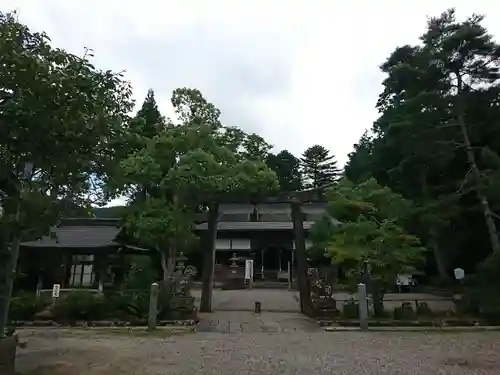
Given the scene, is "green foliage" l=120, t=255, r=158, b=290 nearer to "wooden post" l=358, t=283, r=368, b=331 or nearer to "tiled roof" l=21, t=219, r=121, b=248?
"tiled roof" l=21, t=219, r=121, b=248

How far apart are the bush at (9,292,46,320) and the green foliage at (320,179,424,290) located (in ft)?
32.1

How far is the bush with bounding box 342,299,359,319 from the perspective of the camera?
1466 centimetres

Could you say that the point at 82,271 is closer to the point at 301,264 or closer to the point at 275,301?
the point at 275,301

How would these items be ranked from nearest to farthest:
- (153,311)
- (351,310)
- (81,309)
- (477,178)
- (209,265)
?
1. (153,311)
2. (81,309)
3. (351,310)
4. (477,178)
5. (209,265)

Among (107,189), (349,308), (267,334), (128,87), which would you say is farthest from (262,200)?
(128,87)

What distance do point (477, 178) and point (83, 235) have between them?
17.7 meters

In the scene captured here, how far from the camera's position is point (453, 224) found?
19859 millimetres

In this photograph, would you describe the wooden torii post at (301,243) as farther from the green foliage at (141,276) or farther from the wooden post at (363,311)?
the green foliage at (141,276)

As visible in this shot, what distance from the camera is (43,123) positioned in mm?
5789

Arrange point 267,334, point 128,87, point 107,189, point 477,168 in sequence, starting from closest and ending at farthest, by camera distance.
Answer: point 128,87
point 107,189
point 267,334
point 477,168

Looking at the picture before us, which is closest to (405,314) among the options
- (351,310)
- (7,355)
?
(351,310)

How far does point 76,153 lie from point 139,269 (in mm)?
12566

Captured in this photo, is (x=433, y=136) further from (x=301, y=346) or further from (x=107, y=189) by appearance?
(x=107, y=189)

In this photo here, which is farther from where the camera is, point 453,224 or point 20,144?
point 453,224
